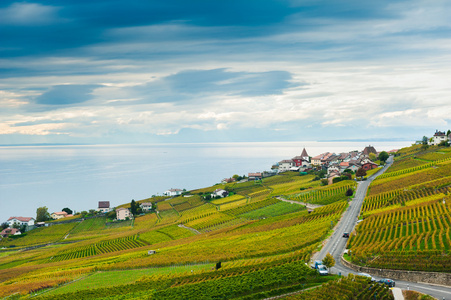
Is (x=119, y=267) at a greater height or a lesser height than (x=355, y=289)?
lesser

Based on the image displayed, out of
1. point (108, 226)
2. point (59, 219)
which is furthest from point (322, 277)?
point (59, 219)

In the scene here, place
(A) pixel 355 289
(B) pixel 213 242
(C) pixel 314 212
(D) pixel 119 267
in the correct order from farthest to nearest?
(C) pixel 314 212
(B) pixel 213 242
(D) pixel 119 267
(A) pixel 355 289

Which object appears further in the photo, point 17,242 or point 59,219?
point 59,219

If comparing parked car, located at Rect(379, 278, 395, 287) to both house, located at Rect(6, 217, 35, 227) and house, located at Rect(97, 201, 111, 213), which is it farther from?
house, located at Rect(6, 217, 35, 227)

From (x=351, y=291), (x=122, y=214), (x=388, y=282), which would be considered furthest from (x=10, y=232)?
(x=388, y=282)

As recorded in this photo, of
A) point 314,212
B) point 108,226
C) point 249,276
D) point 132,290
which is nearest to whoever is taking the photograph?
point 249,276

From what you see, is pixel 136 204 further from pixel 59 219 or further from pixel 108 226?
pixel 59 219

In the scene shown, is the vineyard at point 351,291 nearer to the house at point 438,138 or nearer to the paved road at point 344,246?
the paved road at point 344,246
